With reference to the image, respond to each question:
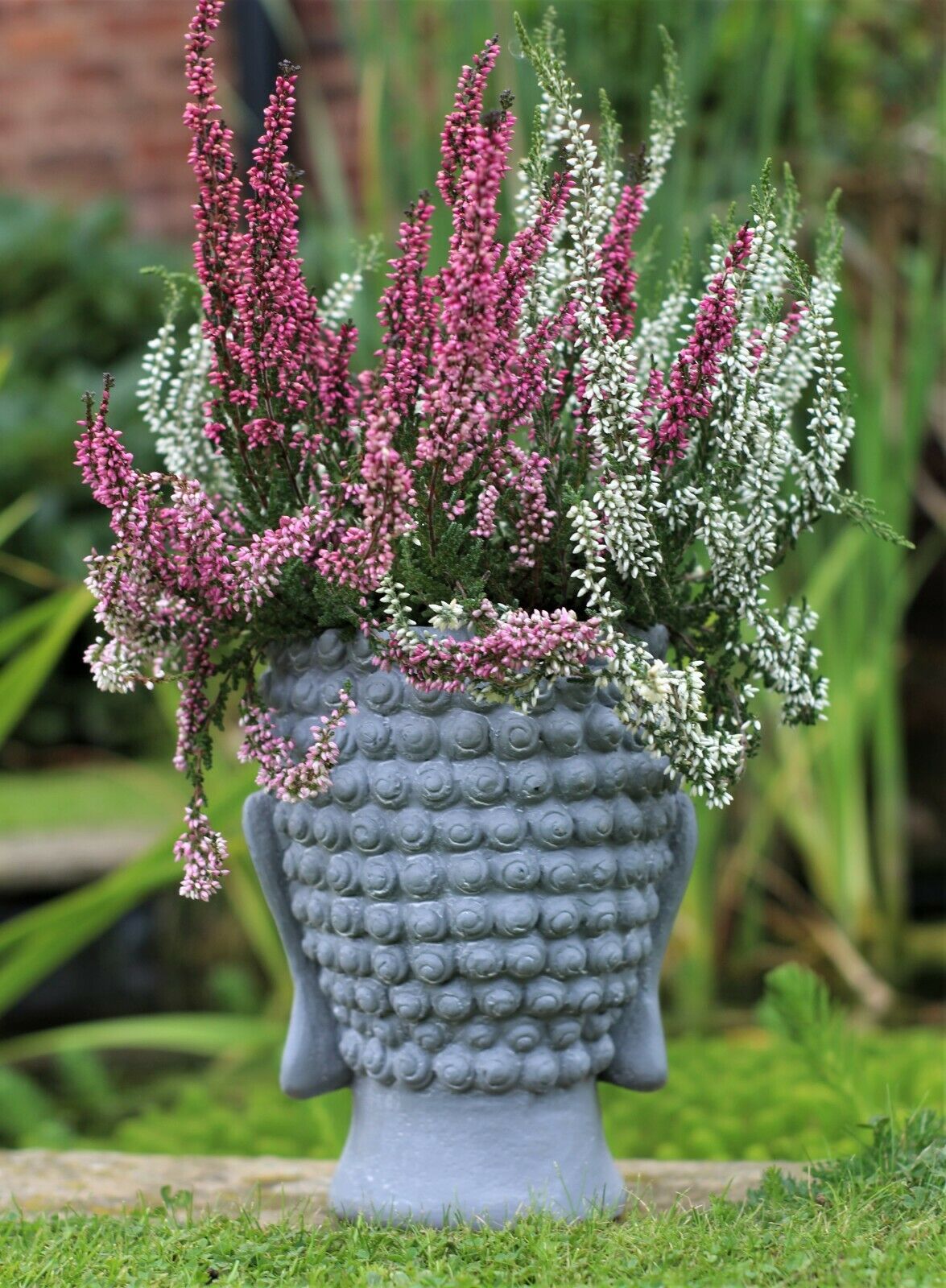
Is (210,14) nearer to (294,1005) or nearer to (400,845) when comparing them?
(400,845)

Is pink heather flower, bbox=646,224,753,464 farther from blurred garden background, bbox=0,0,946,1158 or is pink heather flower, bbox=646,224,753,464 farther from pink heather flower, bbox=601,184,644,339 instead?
blurred garden background, bbox=0,0,946,1158

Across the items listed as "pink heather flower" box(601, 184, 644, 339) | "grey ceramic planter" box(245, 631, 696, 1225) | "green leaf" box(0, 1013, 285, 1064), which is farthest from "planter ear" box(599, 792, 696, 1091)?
"green leaf" box(0, 1013, 285, 1064)

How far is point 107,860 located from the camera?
3.83 m

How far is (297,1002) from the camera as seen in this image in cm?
173

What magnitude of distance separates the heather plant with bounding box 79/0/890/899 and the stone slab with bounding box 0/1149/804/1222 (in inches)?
17.9

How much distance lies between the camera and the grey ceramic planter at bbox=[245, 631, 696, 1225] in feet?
5.00

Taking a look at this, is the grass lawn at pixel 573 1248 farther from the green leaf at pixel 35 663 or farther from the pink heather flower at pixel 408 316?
the green leaf at pixel 35 663

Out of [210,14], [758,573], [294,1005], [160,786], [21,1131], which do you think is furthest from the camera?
[160,786]

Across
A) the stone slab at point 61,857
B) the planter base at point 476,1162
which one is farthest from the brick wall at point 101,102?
the planter base at point 476,1162

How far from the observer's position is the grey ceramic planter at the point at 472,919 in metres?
1.53

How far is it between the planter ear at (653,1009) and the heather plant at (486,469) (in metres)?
0.19

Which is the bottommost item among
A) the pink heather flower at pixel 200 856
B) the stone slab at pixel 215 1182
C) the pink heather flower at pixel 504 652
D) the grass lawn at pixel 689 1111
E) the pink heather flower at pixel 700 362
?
the grass lawn at pixel 689 1111

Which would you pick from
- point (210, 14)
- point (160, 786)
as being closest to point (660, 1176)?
point (210, 14)

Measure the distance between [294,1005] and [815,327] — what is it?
3.20 ft
